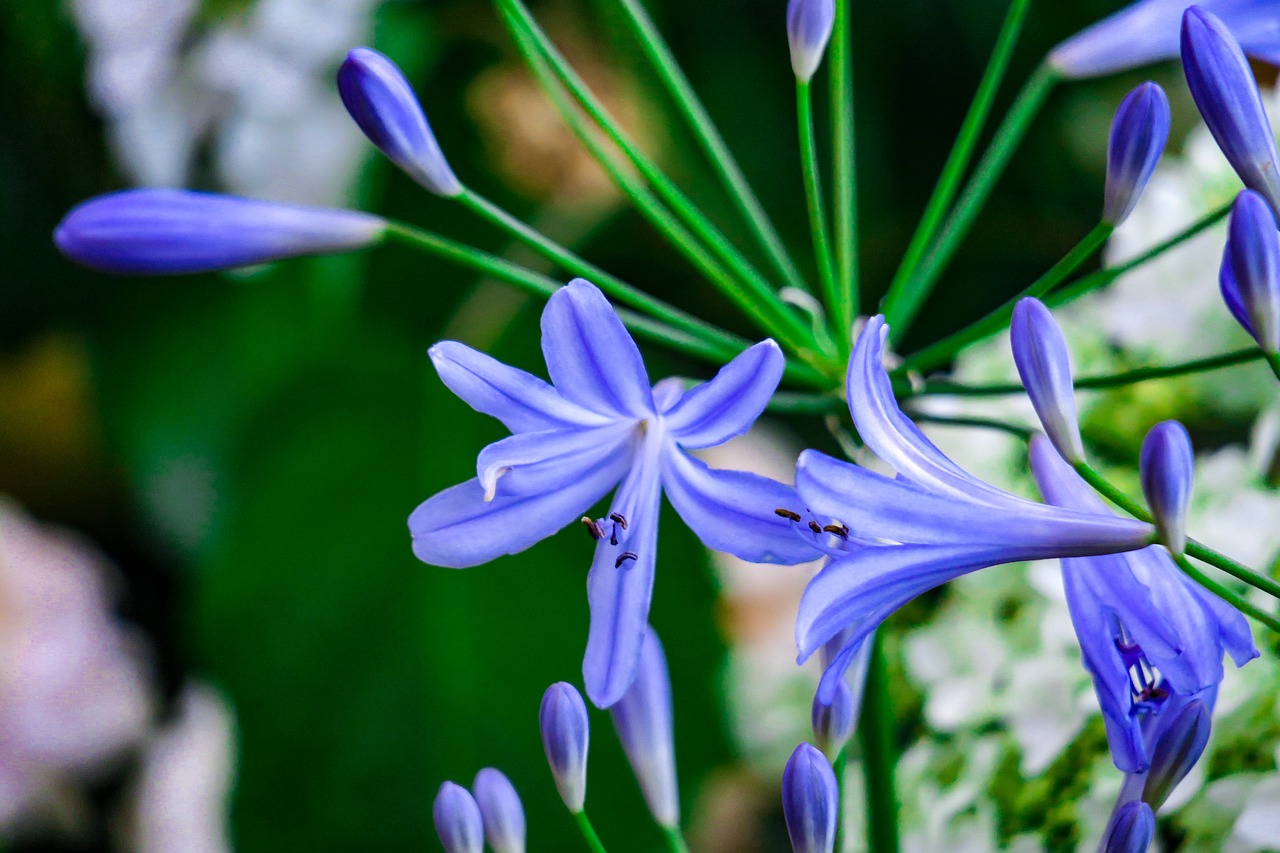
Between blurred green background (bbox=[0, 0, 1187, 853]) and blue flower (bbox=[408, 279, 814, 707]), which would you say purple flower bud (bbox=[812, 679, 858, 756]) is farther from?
blurred green background (bbox=[0, 0, 1187, 853])

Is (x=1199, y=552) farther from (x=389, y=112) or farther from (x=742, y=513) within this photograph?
(x=389, y=112)

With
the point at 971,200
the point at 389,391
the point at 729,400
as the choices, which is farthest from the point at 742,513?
the point at 389,391

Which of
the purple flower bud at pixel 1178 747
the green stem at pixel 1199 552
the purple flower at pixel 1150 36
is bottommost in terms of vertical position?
the purple flower bud at pixel 1178 747

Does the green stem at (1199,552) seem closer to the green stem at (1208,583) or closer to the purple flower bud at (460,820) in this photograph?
the green stem at (1208,583)

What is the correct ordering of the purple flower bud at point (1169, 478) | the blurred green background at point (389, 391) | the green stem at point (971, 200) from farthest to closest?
the blurred green background at point (389, 391) → the green stem at point (971, 200) → the purple flower bud at point (1169, 478)

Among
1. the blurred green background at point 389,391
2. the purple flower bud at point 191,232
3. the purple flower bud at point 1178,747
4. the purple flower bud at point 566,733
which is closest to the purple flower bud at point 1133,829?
the purple flower bud at point 1178,747

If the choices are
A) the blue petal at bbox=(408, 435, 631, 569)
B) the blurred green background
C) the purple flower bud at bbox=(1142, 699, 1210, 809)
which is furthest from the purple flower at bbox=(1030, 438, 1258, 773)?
the blurred green background

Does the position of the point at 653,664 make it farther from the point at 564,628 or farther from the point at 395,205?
the point at 395,205
